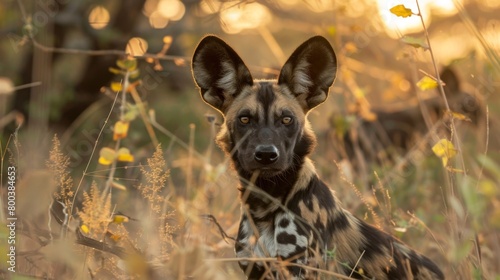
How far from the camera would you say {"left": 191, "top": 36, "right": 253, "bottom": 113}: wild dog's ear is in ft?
14.8

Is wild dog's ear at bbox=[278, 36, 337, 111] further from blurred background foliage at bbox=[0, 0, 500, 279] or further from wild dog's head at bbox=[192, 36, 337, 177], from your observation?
blurred background foliage at bbox=[0, 0, 500, 279]

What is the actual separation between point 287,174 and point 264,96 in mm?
503

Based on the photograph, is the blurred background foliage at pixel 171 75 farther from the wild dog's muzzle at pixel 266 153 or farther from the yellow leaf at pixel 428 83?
the yellow leaf at pixel 428 83

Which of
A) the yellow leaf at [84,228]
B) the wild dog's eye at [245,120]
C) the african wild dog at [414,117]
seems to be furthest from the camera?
the african wild dog at [414,117]

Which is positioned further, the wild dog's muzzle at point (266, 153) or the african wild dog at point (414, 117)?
the african wild dog at point (414, 117)

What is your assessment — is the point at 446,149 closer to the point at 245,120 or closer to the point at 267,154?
the point at 267,154

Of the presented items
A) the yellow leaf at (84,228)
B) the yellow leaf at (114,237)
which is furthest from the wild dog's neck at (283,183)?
the yellow leaf at (84,228)

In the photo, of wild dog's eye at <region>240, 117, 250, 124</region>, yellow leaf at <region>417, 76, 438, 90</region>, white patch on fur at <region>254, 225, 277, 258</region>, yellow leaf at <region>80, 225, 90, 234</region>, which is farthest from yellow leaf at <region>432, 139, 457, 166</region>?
yellow leaf at <region>80, 225, 90, 234</region>

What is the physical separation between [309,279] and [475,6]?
32.6ft

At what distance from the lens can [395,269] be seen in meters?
4.35

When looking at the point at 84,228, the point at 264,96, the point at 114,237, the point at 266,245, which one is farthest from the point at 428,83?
the point at 84,228

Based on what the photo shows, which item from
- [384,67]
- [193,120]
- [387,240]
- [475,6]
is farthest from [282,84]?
[475,6]

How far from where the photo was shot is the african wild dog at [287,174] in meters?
4.07

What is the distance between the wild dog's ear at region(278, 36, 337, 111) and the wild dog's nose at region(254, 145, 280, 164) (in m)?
0.64
